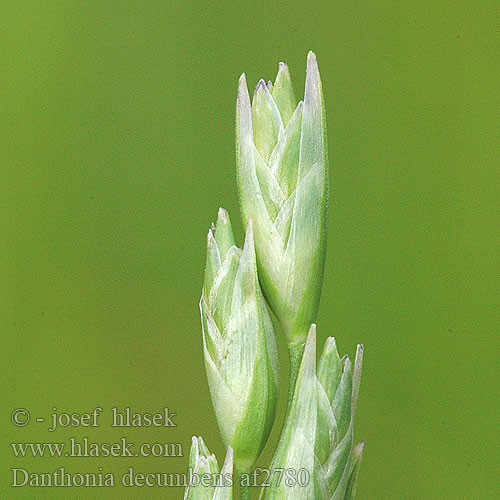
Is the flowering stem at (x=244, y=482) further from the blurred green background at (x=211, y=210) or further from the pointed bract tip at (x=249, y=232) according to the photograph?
the blurred green background at (x=211, y=210)

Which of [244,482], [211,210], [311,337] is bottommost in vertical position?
[244,482]

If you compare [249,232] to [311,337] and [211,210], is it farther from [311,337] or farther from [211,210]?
[211,210]

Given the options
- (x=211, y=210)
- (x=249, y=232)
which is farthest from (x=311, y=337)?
(x=211, y=210)

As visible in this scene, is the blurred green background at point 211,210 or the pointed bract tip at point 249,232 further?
the blurred green background at point 211,210

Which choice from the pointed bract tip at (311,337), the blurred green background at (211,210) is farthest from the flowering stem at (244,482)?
the blurred green background at (211,210)

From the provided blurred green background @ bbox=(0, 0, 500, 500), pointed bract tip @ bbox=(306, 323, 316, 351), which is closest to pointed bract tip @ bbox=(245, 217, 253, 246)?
pointed bract tip @ bbox=(306, 323, 316, 351)

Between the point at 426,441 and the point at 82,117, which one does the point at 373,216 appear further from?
the point at 82,117

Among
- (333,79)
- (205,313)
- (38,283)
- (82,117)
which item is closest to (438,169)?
(333,79)

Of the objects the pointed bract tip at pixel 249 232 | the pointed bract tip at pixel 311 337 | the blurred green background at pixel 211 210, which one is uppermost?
the blurred green background at pixel 211 210
